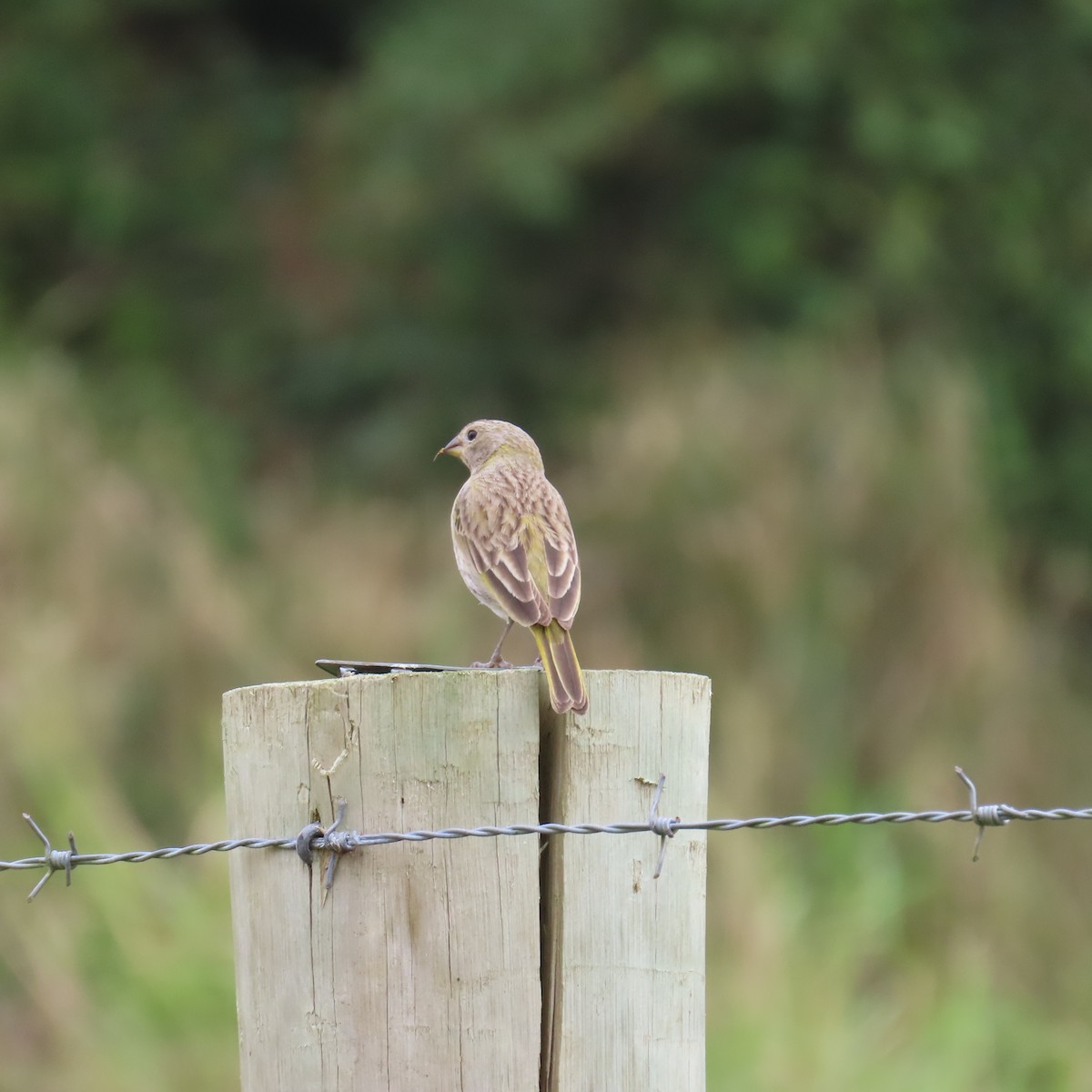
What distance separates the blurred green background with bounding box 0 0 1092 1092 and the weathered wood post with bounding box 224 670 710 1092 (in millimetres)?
4242

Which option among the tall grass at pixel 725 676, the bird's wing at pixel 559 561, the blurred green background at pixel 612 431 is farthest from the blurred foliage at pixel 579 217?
the bird's wing at pixel 559 561

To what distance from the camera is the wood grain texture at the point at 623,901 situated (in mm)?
3742

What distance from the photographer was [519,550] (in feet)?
19.6

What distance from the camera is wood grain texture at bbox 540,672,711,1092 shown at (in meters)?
3.74

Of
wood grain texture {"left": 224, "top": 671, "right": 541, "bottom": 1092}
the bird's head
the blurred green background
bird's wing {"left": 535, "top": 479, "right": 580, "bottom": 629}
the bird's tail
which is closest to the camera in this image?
wood grain texture {"left": 224, "top": 671, "right": 541, "bottom": 1092}

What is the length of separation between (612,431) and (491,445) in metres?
7.38

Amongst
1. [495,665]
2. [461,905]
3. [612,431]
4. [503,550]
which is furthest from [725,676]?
[461,905]

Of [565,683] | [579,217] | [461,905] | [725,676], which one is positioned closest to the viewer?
[461,905]

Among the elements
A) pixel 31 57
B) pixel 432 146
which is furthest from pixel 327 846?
pixel 31 57

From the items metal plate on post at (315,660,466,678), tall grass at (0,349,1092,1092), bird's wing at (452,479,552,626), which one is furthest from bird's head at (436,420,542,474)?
metal plate on post at (315,660,466,678)

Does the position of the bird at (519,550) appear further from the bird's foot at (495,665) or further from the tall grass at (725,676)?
the tall grass at (725,676)

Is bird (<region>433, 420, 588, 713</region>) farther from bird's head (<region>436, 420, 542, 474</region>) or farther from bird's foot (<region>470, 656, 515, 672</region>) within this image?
bird's head (<region>436, 420, 542, 474</region>)

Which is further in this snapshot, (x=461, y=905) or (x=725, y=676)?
(x=725, y=676)

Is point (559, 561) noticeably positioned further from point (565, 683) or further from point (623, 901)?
point (623, 901)
